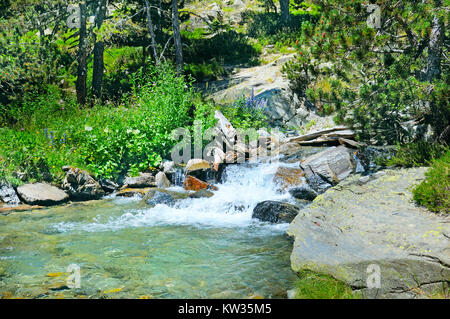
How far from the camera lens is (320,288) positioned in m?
4.15

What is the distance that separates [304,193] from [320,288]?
4451mm

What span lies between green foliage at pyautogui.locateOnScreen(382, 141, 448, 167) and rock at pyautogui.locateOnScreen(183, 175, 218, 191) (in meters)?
4.39

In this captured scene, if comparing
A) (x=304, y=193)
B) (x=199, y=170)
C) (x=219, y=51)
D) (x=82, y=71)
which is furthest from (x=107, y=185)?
(x=219, y=51)

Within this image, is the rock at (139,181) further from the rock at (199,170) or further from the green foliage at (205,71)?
the green foliage at (205,71)

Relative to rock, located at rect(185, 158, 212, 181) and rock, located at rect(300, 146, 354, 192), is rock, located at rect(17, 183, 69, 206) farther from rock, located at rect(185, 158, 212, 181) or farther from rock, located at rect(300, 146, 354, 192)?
rock, located at rect(300, 146, 354, 192)

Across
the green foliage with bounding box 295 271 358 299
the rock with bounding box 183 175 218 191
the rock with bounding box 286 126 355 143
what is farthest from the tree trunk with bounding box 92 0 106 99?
the green foliage with bounding box 295 271 358 299

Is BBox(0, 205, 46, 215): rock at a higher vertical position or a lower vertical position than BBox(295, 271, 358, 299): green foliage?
lower

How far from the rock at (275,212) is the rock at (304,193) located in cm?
120

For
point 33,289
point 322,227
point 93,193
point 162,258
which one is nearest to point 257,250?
point 322,227

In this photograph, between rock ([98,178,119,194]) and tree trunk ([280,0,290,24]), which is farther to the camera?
tree trunk ([280,0,290,24])

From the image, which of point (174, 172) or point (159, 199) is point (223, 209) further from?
point (174, 172)

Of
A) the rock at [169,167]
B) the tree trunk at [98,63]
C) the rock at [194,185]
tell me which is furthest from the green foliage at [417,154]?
the tree trunk at [98,63]

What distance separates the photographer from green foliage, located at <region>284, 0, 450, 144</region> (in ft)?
21.4

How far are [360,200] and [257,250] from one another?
1931 mm
